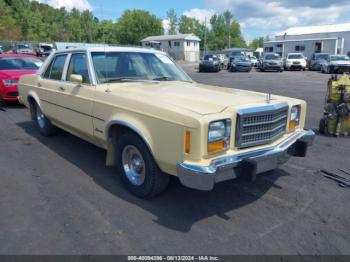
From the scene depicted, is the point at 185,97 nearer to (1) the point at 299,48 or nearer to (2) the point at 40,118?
(2) the point at 40,118

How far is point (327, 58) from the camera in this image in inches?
1152

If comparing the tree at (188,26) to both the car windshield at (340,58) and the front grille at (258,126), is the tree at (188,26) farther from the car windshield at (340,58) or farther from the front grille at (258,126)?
the front grille at (258,126)

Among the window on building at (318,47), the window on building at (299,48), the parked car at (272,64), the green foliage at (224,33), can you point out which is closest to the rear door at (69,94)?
the parked car at (272,64)

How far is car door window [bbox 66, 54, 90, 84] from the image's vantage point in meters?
4.59

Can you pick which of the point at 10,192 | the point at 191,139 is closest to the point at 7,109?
the point at 10,192

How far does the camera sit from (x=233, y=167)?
3148 mm

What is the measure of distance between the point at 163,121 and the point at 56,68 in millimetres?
3255

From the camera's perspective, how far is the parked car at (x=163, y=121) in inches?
121

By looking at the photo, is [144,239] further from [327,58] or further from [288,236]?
[327,58]

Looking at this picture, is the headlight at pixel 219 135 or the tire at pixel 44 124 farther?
the tire at pixel 44 124

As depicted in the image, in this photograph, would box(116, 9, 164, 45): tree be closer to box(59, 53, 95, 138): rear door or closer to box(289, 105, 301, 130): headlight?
box(59, 53, 95, 138): rear door

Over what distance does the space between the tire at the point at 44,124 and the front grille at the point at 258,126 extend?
13.9ft

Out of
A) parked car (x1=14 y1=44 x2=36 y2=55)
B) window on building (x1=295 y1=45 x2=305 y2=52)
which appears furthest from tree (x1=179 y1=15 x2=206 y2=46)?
parked car (x1=14 y1=44 x2=36 y2=55)

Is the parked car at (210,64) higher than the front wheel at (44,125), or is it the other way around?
the parked car at (210,64)
